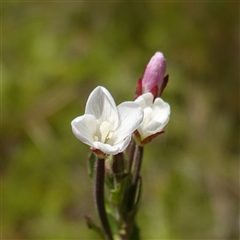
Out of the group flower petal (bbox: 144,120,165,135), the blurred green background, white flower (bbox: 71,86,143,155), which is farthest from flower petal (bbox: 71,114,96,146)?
the blurred green background

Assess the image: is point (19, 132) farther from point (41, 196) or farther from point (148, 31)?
point (148, 31)

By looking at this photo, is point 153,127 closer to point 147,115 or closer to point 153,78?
point 147,115

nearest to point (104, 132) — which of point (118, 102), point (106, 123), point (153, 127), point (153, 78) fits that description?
point (106, 123)

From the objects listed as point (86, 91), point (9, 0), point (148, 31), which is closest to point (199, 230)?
point (86, 91)

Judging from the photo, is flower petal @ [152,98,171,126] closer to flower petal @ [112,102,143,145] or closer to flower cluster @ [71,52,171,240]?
flower cluster @ [71,52,171,240]

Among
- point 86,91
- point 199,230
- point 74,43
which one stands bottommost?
point 199,230

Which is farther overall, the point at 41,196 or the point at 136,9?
the point at 136,9
